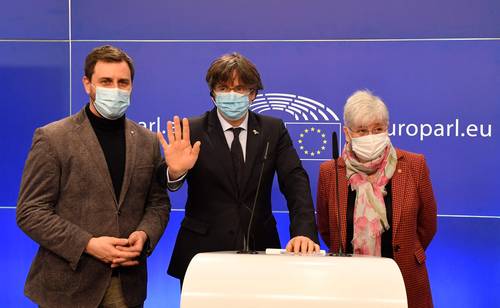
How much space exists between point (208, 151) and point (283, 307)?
3.03 ft

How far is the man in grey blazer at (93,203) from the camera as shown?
2.08m

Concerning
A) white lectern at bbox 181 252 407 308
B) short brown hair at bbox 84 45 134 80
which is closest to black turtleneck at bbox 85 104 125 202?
short brown hair at bbox 84 45 134 80

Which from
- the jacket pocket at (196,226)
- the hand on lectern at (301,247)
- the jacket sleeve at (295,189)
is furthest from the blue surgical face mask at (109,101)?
the hand on lectern at (301,247)

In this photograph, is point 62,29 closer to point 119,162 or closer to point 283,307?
point 119,162

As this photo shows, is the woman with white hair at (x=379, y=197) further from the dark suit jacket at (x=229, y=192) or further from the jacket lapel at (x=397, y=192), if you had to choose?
the dark suit jacket at (x=229, y=192)

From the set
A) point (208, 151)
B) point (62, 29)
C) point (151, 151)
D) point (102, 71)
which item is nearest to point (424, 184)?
point (208, 151)

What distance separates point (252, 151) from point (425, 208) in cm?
70

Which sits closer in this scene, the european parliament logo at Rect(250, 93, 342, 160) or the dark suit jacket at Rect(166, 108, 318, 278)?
the dark suit jacket at Rect(166, 108, 318, 278)

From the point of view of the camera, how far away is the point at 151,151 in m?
2.31

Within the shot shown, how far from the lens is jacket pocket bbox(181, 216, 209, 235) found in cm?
227

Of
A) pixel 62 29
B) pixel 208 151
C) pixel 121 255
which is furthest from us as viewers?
pixel 62 29

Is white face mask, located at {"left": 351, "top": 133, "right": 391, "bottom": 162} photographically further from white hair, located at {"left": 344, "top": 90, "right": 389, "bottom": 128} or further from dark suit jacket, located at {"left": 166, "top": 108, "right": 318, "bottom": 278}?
dark suit jacket, located at {"left": 166, "top": 108, "right": 318, "bottom": 278}

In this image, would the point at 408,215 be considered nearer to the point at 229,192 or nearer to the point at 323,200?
the point at 323,200

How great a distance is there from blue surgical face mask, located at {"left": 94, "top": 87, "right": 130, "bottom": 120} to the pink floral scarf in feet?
2.79
